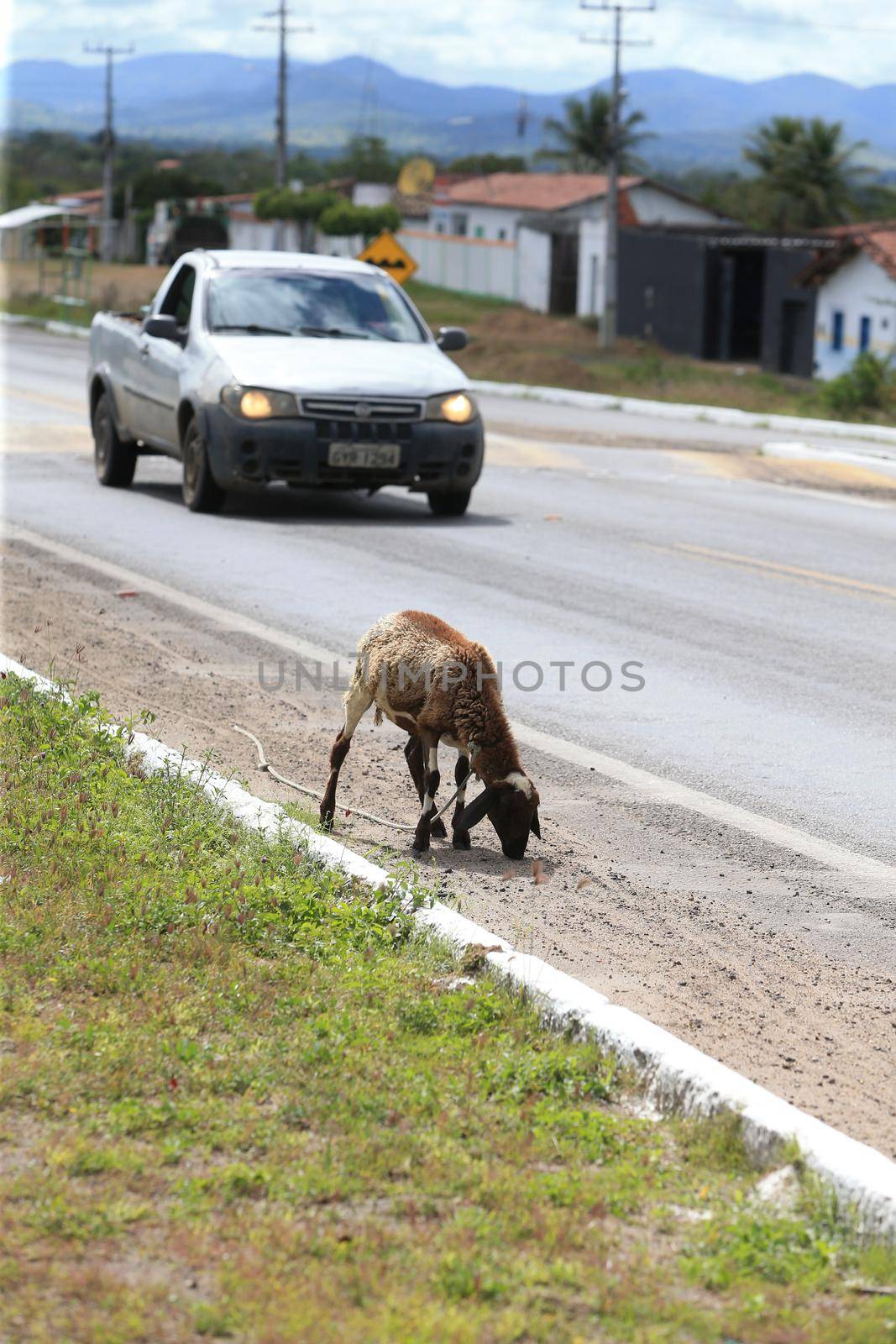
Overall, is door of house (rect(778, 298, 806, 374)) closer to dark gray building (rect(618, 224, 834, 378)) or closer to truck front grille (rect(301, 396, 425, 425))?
dark gray building (rect(618, 224, 834, 378))

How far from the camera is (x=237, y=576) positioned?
40.5 feet

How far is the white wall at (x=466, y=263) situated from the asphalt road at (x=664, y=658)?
6628 centimetres

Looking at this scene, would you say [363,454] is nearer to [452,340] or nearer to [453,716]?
[452,340]

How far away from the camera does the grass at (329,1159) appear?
3.48 meters

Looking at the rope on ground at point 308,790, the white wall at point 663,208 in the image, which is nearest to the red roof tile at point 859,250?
the white wall at point 663,208

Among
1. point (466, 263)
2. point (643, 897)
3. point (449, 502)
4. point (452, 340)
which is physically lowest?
point (643, 897)

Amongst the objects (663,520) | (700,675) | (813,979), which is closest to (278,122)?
(663,520)

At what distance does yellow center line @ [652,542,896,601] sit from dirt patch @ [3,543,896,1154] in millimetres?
4855

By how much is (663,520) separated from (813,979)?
35.3 feet

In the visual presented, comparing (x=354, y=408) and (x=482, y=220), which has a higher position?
(x=482, y=220)

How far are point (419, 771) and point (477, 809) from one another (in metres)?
0.29

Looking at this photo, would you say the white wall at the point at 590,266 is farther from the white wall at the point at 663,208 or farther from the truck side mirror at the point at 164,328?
the truck side mirror at the point at 164,328

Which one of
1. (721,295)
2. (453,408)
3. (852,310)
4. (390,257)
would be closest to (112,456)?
(453,408)

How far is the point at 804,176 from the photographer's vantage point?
301ft
